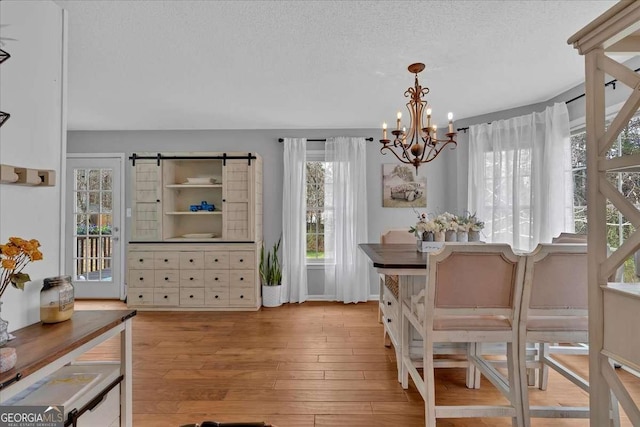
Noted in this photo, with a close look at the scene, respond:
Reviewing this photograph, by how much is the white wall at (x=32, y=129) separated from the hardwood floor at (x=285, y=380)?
104 centimetres

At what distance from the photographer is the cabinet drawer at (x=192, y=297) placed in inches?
150

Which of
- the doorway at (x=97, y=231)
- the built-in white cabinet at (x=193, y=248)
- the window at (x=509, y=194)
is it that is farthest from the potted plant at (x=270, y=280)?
the window at (x=509, y=194)

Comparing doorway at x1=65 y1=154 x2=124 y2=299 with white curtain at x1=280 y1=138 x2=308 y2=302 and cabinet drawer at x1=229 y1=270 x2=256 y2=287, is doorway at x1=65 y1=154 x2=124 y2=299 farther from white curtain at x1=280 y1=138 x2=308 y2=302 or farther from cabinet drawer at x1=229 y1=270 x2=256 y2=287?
white curtain at x1=280 y1=138 x2=308 y2=302

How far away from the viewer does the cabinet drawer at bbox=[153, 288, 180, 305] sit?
380 centimetres

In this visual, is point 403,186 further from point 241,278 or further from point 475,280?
point 475,280

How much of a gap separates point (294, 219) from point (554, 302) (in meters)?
3.04

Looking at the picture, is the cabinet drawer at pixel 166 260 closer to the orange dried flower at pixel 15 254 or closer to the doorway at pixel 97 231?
the doorway at pixel 97 231

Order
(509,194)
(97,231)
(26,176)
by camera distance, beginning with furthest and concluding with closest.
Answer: (97,231), (509,194), (26,176)

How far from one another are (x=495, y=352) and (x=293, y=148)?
3209mm

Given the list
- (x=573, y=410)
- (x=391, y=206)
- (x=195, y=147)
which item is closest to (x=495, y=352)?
(x=573, y=410)

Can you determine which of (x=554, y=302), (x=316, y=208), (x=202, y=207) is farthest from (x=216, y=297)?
(x=554, y=302)

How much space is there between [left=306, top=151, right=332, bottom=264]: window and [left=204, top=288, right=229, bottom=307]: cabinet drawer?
3.92 ft

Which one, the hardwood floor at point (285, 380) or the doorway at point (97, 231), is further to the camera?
the doorway at point (97, 231)

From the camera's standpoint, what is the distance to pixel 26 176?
1292 mm
